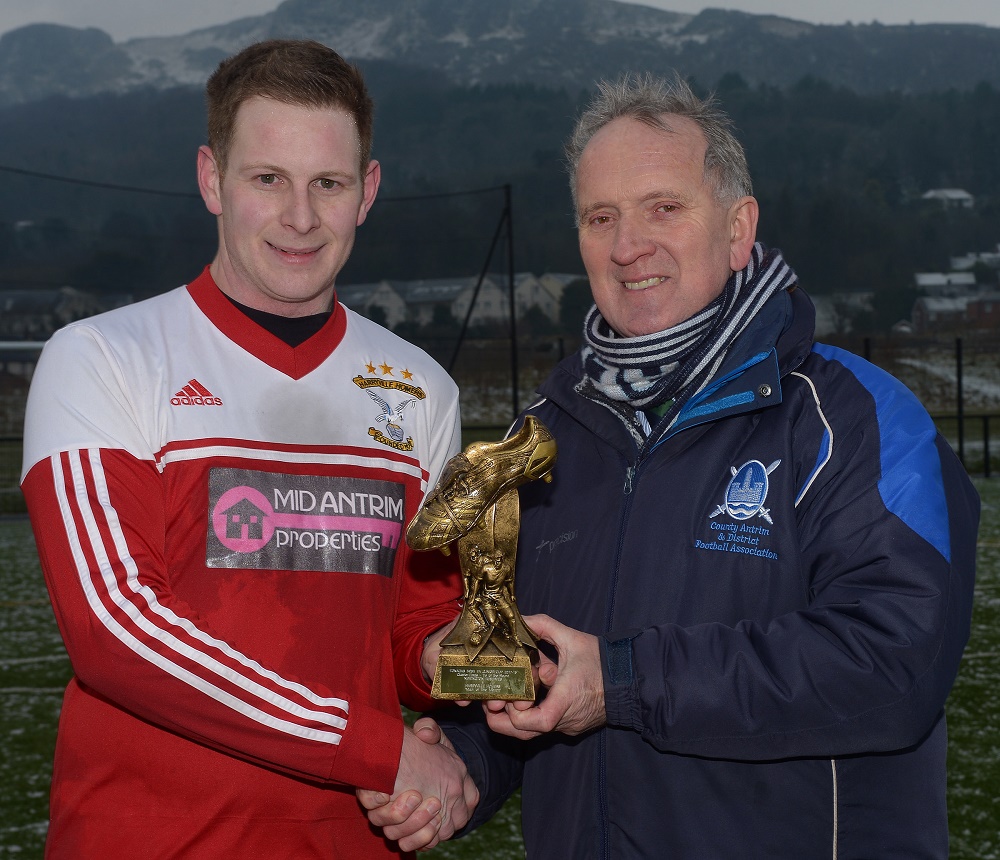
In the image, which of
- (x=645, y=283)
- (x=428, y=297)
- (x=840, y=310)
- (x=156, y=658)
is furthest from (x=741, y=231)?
(x=840, y=310)

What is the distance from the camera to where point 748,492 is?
2092 millimetres

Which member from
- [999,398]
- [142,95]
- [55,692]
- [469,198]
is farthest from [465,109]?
[55,692]

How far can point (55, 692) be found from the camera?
266 inches

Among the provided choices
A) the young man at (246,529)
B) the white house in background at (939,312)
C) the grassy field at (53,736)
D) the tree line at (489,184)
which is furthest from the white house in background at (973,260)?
the young man at (246,529)

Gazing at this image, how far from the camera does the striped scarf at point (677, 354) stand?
2217 millimetres

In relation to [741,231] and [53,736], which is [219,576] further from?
[53,736]

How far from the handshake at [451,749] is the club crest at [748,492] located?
0.37m

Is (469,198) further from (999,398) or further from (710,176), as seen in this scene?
(710,176)

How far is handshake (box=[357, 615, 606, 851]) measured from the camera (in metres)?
1.98

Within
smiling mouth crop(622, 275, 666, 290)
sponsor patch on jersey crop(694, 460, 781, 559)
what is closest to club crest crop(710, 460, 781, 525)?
sponsor patch on jersey crop(694, 460, 781, 559)

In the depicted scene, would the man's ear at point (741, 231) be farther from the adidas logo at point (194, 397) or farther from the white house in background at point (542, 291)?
the white house in background at point (542, 291)

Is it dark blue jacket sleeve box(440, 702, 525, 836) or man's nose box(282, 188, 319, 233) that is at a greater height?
man's nose box(282, 188, 319, 233)

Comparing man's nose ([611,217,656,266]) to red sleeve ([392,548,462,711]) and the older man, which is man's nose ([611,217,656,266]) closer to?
the older man

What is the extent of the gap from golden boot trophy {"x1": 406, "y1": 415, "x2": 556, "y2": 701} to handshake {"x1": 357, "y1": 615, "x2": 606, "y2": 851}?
0.05 metres
